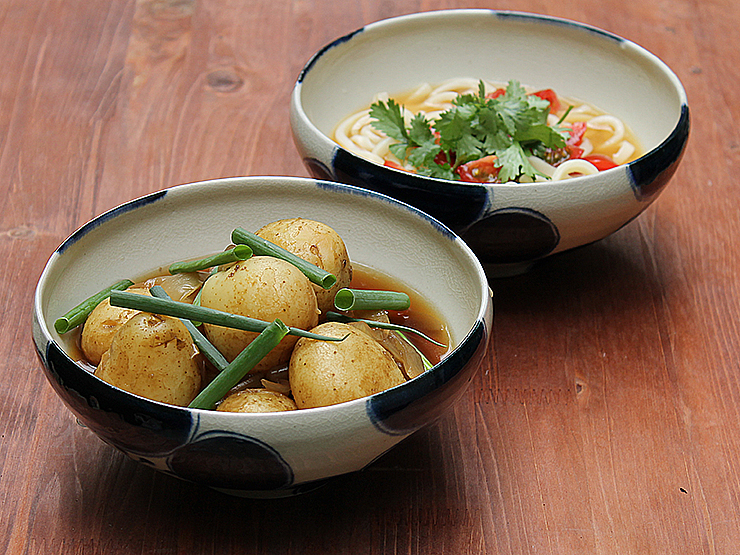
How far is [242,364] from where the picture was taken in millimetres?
851

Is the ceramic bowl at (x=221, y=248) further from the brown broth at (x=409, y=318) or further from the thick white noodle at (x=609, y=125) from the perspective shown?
the thick white noodle at (x=609, y=125)

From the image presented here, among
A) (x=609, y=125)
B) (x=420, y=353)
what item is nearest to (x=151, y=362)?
(x=420, y=353)

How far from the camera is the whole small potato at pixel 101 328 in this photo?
950 mm

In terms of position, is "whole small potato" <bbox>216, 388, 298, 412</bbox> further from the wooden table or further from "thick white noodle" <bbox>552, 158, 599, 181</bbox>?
"thick white noodle" <bbox>552, 158, 599, 181</bbox>

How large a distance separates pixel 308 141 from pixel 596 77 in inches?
26.0

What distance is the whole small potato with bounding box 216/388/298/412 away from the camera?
84 centimetres

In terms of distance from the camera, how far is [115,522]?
94 cm

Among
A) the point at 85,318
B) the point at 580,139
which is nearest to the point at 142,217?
the point at 85,318

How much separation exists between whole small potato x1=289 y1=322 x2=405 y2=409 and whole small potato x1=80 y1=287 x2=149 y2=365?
8.1 inches

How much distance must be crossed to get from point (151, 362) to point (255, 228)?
38 cm

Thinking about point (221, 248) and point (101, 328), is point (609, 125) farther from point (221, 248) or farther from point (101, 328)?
point (101, 328)

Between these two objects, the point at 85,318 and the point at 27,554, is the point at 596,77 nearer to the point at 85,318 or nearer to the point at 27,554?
the point at 85,318

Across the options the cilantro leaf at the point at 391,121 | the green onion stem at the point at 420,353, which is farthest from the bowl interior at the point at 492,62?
the green onion stem at the point at 420,353

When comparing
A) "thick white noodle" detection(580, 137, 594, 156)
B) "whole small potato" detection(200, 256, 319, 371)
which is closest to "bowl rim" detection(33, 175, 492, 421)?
A: "whole small potato" detection(200, 256, 319, 371)
